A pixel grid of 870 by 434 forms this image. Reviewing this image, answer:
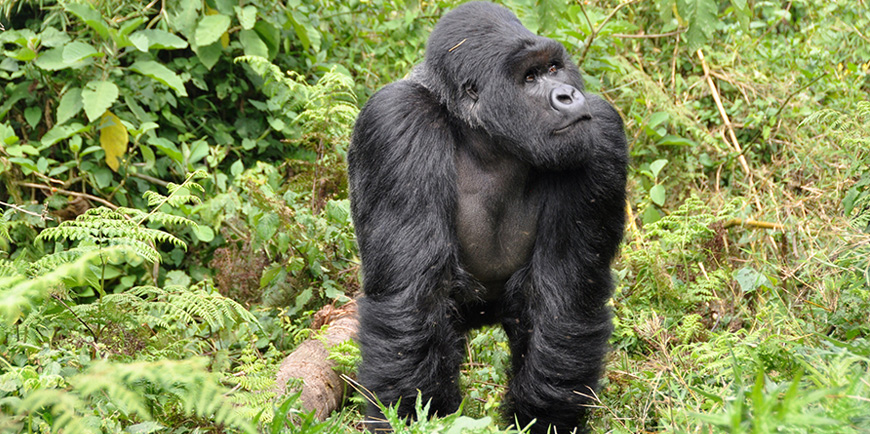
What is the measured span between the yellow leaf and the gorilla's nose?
2.82 meters

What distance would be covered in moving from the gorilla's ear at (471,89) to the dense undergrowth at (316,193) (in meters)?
0.57

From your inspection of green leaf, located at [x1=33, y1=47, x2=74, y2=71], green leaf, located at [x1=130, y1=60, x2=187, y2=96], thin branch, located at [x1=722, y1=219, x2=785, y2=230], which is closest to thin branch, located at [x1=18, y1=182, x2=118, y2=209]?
green leaf, located at [x1=33, y1=47, x2=74, y2=71]

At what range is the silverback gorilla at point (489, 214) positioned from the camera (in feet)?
9.96

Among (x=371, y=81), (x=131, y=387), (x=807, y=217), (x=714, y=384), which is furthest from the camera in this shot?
(x=371, y=81)

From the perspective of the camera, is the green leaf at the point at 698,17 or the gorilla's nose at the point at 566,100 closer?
the gorilla's nose at the point at 566,100

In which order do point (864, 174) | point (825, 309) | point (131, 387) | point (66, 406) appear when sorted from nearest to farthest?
point (66, 406) < point (131, 387) < point (825, 309) < point (864, 174)

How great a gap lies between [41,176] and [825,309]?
4.11m

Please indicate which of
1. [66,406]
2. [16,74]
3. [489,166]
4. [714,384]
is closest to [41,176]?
[16,74]

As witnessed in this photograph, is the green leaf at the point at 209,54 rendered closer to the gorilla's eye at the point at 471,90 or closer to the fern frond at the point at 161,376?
the gorilla's eye at the point at 471,90

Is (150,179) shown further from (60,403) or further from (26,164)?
(60,403)

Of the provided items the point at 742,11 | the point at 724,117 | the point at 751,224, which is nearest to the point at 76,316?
the point at 742,11

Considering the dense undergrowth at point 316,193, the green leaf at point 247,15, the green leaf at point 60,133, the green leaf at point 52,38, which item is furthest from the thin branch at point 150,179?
the green leaf at point 247,15

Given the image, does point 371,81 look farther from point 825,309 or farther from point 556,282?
point 825,309

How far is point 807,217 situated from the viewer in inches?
174
